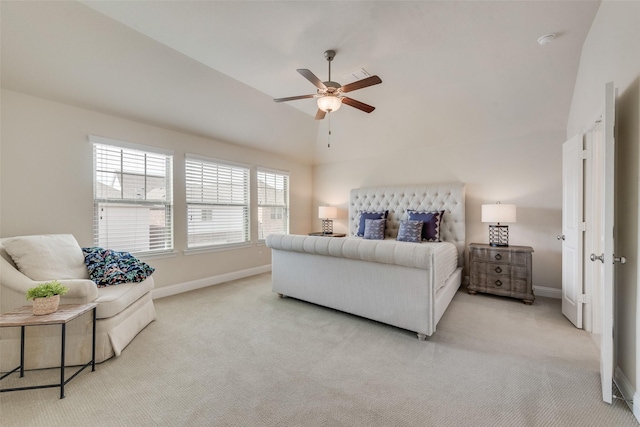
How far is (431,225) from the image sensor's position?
4.16m

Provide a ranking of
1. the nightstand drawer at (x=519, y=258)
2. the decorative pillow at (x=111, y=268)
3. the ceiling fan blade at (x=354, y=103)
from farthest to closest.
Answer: the nightstand drawer at (x=519, y=258) < the ceiling fan blade at (x=354, y=103) < the decorative pillow at (x=111, y=268)

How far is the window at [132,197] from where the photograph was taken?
3205 mm

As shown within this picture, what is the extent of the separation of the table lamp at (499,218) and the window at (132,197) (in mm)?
4616

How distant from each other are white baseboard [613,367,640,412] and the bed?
1.18m

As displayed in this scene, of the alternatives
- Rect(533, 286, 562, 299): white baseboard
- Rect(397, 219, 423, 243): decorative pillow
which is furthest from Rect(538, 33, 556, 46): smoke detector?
Rect(533, 286, 562, 299): white baseboard

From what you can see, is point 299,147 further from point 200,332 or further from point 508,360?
point 508,360

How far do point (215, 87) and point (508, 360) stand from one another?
14.3ft

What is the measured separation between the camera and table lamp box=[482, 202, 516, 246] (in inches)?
139

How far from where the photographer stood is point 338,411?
158 cm

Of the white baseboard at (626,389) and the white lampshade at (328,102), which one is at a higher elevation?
the white lampshade at (328,102)

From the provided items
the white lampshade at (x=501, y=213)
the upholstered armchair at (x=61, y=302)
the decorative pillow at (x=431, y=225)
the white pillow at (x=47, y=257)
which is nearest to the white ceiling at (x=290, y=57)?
the white lampshade at (x=501, y=213)

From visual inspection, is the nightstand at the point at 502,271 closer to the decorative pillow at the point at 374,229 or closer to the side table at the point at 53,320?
the decorative pillow at the point at 374,229

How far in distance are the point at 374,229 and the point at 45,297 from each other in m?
4.01

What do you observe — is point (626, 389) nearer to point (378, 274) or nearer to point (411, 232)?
point (378, 274)
